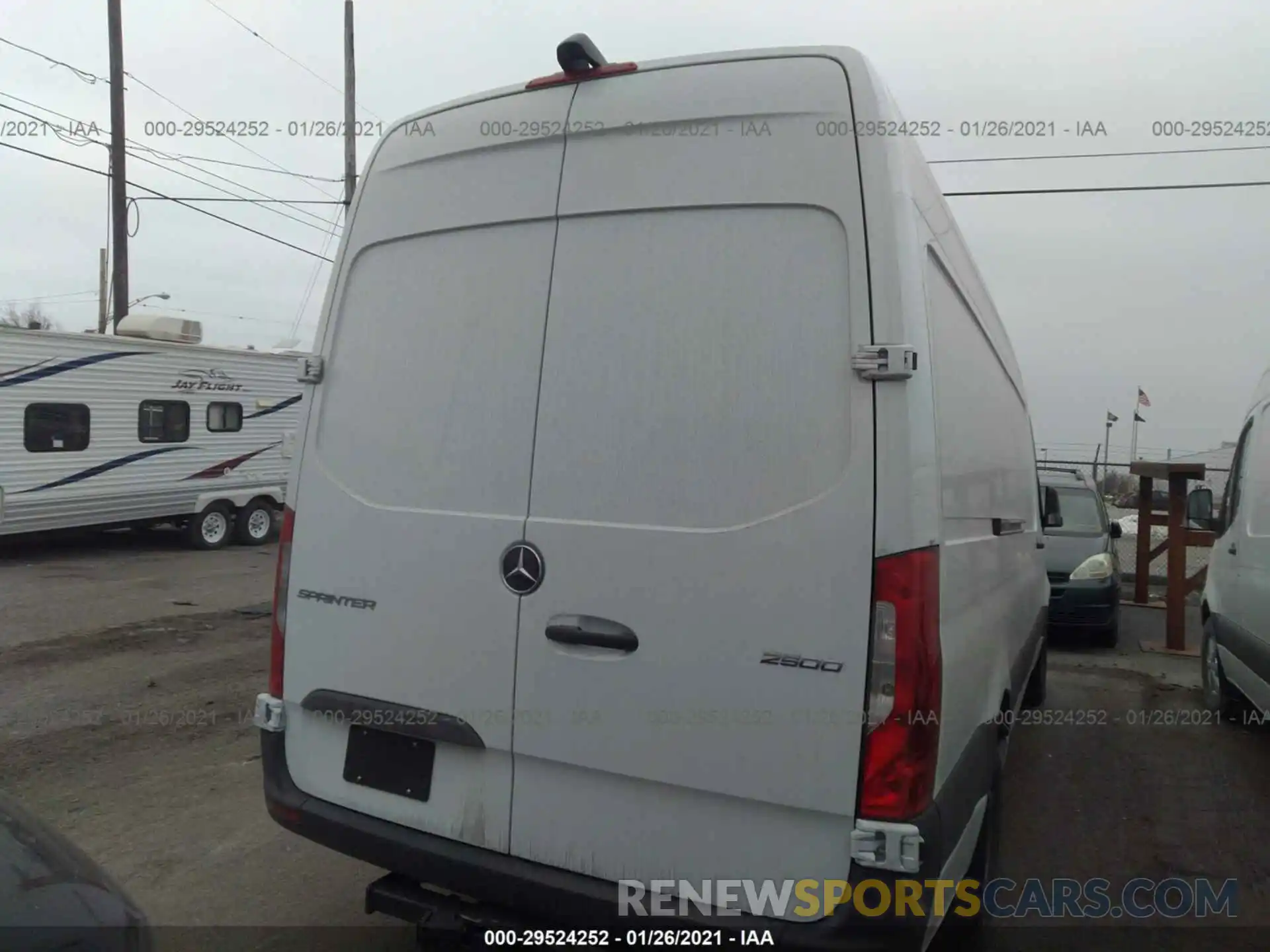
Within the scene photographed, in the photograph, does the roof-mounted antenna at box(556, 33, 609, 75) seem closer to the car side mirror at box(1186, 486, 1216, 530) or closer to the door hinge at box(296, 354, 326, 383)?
the door hinge at box(296, 354, 326, 383)

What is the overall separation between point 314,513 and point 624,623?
1.17m

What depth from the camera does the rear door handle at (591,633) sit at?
2.51 meters

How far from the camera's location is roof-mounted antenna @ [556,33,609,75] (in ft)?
9.00

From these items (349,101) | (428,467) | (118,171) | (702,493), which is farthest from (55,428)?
(702,493)

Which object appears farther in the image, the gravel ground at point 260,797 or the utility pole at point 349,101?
the utility pole at point 349,101

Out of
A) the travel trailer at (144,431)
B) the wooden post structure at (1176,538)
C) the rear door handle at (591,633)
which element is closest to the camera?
the rear door handle at (591,633)

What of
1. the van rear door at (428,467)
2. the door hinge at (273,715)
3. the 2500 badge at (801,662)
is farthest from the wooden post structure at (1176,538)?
the door hinge at (273,715)

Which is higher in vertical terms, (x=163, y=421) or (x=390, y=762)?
(x=163, y=421)

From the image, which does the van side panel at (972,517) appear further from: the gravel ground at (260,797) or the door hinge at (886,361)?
the gravel ground at (260,797)

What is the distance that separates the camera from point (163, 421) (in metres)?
14.4

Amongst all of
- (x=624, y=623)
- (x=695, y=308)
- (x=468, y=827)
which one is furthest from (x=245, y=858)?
(x=695, y=308)

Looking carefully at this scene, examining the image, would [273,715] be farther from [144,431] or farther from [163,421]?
[163,421]

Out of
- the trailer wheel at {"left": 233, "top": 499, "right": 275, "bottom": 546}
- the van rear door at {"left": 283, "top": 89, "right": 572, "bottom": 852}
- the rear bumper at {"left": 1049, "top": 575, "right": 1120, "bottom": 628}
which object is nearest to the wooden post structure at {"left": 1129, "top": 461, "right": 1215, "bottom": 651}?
the rear bumper at {"left": 1049, "top": 575, "right": 1120, "bottom": 628}

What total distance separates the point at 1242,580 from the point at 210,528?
14.1 metres
